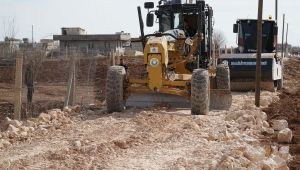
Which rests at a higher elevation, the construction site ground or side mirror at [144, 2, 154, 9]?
side mirror at [144, 2, 154, 9]

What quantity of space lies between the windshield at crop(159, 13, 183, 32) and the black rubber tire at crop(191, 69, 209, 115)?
9.24ft

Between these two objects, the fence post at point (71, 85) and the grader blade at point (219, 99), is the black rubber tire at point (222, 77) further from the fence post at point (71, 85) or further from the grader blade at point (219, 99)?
the fence post at point (71, 85)

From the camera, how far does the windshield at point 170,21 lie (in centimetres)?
1377

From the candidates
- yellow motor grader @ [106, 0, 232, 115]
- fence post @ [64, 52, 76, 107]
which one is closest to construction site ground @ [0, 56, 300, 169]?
yellow motor grader @ [106, 0, 232, 115]

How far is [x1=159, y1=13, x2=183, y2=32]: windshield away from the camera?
13766 millimetres

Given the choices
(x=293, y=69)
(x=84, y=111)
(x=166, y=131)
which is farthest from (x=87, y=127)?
(x=293, y=69)

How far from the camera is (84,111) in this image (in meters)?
12.5

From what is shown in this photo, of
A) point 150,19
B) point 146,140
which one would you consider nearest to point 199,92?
point 150,19

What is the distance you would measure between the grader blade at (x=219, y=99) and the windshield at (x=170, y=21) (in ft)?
7.46

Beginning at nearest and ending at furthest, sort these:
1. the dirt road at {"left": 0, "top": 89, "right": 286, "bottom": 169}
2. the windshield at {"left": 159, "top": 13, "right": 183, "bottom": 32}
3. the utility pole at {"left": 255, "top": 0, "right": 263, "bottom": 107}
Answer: the dirt road at {"left": 0, "top": 89, "right": 286, "bottom": 169} → the utility pole at {"left": 255, "top": 0, "right": 263, "bottom": 107} → the windshield at {"left": 159, "top": 13, "right": 183, "bottom": 32}

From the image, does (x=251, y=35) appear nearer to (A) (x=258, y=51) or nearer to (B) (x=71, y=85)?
(A) (x=258, y=51)

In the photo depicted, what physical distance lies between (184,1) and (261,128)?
5.20m

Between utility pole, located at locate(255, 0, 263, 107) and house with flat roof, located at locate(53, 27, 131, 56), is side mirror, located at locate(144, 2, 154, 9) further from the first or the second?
house with flat roof, located at locate(53, 27, 131, 56)

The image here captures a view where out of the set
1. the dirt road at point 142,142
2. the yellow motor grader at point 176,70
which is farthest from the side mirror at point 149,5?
the dirt road at point 142,142
